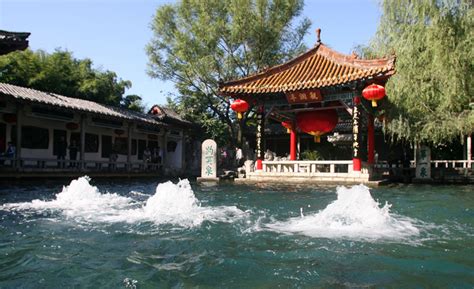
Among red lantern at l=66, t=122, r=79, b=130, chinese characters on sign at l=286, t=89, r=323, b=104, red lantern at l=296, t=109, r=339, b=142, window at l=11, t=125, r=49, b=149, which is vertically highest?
chinese characters on sign at l=286, t=89, r=323, b=104

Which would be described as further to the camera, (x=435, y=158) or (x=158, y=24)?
(x=158, y=24)

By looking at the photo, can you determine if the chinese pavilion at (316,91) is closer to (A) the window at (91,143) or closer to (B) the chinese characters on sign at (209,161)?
(B) the chinese characters on sign at (209,161)

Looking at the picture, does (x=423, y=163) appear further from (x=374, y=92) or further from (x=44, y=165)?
(x=44, y=165)

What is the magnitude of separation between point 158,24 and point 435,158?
52.3 feet

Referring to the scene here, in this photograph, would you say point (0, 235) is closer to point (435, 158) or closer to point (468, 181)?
point (468, 181)

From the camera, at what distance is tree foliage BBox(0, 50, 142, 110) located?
2030 centimetres

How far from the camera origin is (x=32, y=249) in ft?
13.4

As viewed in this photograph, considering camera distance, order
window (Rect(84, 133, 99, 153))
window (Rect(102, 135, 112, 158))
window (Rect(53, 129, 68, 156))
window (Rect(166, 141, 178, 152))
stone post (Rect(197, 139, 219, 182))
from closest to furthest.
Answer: stone post (Rect(197, 139, 219, 182)) → window (Rect(53, 129, 68, 156)) → window (Rect(84, 133, 99, 153)) → window (Rect(102, 135, 112, 158)) → window (Rect(166, 141, 178, 152))

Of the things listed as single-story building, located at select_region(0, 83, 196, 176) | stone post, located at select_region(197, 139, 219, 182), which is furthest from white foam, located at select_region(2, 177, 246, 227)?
stone post, located at select_region(197, 139, 219, 182)

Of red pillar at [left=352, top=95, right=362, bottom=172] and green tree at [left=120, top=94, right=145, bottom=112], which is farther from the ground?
green tree at [left=120, top=94, right=145, bottom=112]

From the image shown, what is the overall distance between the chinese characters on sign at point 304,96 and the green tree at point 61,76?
12852mm

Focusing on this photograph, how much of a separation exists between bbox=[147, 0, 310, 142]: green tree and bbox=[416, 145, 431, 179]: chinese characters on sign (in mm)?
9468

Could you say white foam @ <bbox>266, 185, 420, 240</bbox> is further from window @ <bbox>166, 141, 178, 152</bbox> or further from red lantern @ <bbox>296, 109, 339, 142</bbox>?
window @ <bbox>166, 141, 178, 152</bbox>

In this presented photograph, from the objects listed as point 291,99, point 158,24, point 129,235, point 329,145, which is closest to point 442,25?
point 291,99
